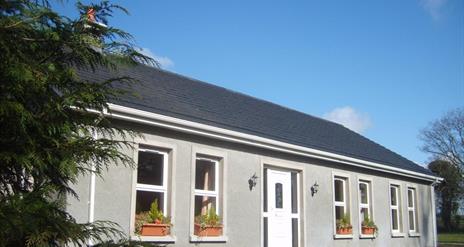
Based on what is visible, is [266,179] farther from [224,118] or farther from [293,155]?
[224,118]

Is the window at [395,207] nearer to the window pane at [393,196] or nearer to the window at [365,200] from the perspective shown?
the window pane at [393,196]

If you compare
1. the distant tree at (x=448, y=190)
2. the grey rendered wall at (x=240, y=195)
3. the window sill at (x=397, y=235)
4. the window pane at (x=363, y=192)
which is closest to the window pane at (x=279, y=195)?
the grey rendered wall at (x=240, y=195)

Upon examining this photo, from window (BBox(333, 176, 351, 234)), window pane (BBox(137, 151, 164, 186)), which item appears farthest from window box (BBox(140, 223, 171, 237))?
window (BBox(333, 176, 351, 234))

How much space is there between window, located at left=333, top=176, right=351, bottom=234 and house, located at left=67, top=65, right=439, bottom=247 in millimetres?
29

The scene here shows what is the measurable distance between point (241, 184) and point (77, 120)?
7.49 metres

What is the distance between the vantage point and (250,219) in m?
12.3

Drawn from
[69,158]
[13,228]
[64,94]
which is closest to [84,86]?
[64,94]

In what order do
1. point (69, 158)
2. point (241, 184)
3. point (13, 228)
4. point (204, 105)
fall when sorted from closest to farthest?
1. point (13, 228)
2. point (69, 158)
3. point (241, 184)
4. point (204, 105)

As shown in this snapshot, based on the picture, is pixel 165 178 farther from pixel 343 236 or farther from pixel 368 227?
pixel 368 227

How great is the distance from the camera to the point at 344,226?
1552 cm

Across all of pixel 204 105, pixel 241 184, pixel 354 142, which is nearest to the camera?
pixel 241 184

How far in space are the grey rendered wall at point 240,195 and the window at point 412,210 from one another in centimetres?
203

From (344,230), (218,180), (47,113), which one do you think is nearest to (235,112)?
(218,180)

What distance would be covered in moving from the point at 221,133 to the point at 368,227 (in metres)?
7.24
